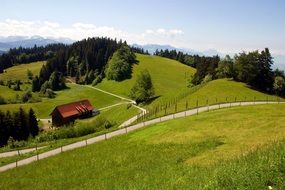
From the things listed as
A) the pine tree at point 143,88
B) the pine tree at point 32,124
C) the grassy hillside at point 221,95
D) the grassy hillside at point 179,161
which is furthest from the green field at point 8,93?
the grassy hillside at point 179,161

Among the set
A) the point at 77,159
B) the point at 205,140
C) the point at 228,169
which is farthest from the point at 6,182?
the point at 228,169

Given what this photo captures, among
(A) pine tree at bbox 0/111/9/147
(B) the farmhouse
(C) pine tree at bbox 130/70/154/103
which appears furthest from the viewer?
(B) the farmhouse

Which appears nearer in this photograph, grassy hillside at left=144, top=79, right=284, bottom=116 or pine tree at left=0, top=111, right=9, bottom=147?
grassy hillside at left=144, top=79, right=284, bottom=116

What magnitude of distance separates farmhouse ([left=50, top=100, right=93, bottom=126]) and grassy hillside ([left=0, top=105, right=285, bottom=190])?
87.3 metres

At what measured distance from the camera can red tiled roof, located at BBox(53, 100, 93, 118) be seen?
141750 millimetres

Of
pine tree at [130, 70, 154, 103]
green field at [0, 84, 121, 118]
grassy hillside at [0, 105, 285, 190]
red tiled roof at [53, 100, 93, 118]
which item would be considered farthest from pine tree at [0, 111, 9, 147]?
grassy hillside at [0, 105, 285, 190]

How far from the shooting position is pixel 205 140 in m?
38.3

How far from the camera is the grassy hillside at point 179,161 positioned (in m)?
17.6

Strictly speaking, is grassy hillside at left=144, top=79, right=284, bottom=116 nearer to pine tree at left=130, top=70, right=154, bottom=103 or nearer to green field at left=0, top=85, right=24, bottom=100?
pine tree at left=130, top=70, right=154, bottom=103

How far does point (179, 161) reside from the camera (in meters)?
31.6

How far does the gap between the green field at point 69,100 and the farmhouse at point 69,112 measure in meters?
13.5

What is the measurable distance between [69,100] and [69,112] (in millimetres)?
32364

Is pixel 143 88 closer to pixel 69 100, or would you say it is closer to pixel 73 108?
pixel 73 108

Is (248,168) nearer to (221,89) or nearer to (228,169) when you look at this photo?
(228,169)
